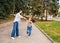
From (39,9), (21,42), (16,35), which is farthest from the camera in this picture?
(39,9)

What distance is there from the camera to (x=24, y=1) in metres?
31.4

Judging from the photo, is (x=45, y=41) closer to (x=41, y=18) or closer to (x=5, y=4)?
(x=5, y=4)

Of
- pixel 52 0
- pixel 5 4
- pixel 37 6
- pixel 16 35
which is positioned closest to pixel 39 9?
pixel 37 6

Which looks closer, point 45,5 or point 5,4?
point 5,4

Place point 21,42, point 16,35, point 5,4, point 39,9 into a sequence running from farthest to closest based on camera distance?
point 39,9 < point 5,4 < point 16,35 < point 21,42

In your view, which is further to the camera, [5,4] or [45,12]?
[45,12]

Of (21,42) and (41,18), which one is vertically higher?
(21,42)

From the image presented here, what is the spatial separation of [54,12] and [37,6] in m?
2.51

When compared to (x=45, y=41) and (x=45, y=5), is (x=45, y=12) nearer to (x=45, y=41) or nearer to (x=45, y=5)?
(x=45, y=5)

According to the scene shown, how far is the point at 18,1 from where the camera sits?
104 ft

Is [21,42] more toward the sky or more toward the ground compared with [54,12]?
more toward the sky

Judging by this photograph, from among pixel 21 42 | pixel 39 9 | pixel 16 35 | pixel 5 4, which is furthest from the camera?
pixel 39 9

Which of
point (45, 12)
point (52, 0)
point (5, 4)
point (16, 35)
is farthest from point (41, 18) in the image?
point (16, 35)

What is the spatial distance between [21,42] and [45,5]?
2037cm
